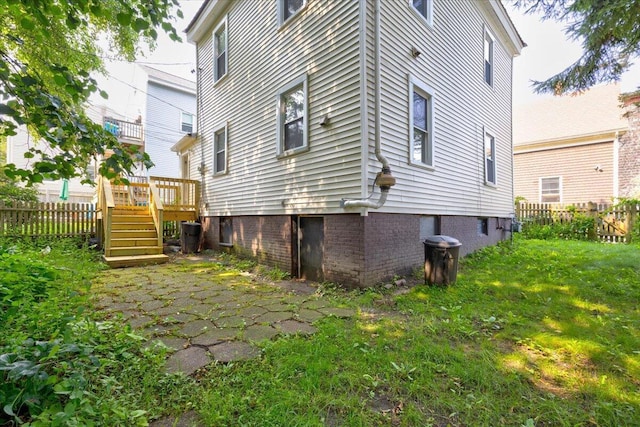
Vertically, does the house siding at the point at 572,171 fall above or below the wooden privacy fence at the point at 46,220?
above

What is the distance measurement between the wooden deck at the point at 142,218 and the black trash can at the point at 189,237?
0.70m

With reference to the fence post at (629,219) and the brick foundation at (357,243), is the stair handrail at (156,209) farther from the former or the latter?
the fence post at (629,219)

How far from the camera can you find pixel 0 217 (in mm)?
7887

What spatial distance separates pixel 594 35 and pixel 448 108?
2797mm

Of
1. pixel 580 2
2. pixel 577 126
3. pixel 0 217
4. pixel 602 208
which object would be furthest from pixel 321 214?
pixel 577 126

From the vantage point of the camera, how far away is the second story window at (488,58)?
882 centimetres

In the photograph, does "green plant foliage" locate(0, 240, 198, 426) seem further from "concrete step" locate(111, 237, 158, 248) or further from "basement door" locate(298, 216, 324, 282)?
"concrete step" locate(111, 237, 158, 248)

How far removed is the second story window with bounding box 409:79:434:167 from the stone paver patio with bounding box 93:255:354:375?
3.61 metres

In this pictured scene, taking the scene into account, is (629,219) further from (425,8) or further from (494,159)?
(425,8)

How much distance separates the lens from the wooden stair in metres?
7.14

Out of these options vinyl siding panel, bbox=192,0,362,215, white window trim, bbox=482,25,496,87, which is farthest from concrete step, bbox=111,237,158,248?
white window trim, bbox=482,25,496,87

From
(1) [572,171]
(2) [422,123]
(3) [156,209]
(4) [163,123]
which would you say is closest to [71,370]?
(2) [422,123]

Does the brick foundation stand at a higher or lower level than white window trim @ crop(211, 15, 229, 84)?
lower

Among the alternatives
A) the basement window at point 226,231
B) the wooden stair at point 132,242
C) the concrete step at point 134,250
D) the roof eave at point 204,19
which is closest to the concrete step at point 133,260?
the wooden stair at point 132,242
